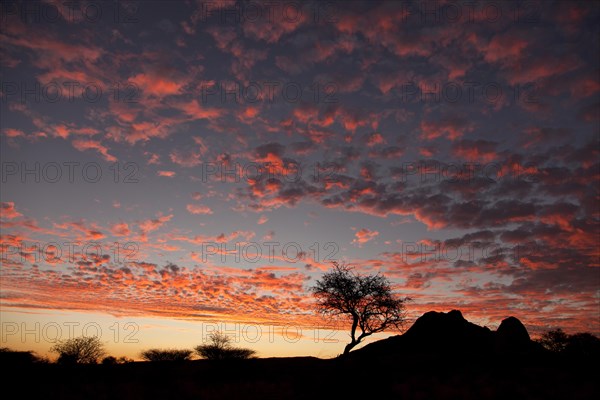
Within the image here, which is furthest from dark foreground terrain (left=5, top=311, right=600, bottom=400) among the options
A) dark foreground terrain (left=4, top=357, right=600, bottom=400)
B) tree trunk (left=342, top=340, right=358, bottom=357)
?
tree trunk (left=342, top=340, right=358, bottom=357)

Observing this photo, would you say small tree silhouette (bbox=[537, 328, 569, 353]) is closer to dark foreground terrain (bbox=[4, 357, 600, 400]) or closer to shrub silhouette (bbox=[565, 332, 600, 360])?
shrub silhouette (bbox=[565, 332, 600, 360])

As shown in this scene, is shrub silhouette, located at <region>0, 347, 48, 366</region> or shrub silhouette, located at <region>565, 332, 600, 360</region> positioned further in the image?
shrub silhouette, located at <region>565, 332, 600, 360</region>

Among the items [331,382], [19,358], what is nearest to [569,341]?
[331,382]

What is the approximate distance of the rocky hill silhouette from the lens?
57125 millimetres

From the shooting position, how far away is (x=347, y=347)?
45.9 meters

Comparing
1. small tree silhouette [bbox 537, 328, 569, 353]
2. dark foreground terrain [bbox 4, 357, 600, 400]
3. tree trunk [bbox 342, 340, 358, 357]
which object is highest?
dark foreground terrain [bbox 4, 357, 600, 400]

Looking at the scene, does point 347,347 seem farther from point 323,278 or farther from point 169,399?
point 169,399

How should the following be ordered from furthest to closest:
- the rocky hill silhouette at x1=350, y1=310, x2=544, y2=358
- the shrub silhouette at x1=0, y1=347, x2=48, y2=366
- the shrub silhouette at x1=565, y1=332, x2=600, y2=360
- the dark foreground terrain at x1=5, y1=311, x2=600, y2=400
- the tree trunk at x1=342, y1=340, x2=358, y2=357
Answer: the shrub silhouette at x1=565, y1=332, x2=600, y2=360, the rocky hill silhouette at x1=350, y1=310, x2=544, y2=358, the tree trunk at x1=342, y1=340, x2=358, y2=357, the shrub silhouette at x1=0, y1=347, x2=48, y2=366, the dark foreground terrain at x1=5, y1=311, x2=600, y2=400

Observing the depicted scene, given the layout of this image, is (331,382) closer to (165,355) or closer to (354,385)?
(354,385)

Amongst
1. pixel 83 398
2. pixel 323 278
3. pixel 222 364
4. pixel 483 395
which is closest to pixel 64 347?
pixel 222 364

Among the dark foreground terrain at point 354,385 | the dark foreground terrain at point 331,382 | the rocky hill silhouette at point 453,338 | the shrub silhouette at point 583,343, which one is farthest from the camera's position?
the shrub silhouette at point 583,343

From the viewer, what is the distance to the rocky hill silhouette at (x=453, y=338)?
57125mm

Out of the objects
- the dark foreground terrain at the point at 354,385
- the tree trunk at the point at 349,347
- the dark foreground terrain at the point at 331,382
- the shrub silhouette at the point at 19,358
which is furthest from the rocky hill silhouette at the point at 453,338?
the shrub silhouette at the point at 19,358

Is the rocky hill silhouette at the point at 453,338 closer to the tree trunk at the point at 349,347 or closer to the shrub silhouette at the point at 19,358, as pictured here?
the tree trunk at the point at 349,347
